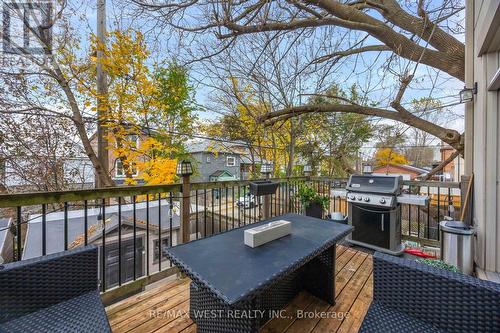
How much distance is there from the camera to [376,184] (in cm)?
313

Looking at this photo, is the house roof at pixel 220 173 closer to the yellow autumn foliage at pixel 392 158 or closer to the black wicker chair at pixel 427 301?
the yellow autumn foliage at pixel 392 158

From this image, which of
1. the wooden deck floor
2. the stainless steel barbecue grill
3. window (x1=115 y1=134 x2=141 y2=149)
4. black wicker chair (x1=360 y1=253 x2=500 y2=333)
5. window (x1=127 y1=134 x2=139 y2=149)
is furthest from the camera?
window (x1=127 y1=134 x2=139 y2=149)

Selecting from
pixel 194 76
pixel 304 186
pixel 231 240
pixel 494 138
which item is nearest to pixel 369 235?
pixel 304 186

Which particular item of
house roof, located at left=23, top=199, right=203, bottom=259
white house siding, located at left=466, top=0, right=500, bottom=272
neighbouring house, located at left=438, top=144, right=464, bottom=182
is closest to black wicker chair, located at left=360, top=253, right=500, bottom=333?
white house siding, located at left=466, top=0, right=500, bottom=272

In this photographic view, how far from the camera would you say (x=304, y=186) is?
4.09 metres

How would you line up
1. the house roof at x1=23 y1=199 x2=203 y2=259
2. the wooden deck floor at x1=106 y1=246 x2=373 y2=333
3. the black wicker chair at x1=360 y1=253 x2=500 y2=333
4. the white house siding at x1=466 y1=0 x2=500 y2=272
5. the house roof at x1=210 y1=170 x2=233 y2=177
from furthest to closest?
the house roof at x1=210 y1=170 x2=233 y2=177 → the house roof at x1=23 y1=199 x2=203 y2=259 → the white house siding at x1=466 y1=0 x2=500 y2=272 → the wooden deck floor at x1=106 y1=246 x2=373 y2=333 → the black wicker chair at x1=360 y1=253 x2=500 y2=333

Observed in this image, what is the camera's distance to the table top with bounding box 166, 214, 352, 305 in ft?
3.51

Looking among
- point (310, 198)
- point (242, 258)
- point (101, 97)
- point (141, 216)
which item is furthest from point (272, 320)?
point (101, 97)

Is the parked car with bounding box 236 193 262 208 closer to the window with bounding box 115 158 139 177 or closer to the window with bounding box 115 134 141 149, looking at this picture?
the window with bounding box 115 158 139 177

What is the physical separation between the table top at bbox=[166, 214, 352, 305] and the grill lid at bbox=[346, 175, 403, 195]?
1.50 meters

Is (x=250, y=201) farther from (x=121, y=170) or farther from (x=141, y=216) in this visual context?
(x=121, y=170)

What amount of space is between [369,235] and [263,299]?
7.42 feet

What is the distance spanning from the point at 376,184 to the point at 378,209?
35 centimetres

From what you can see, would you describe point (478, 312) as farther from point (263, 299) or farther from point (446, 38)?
point (446, 38)
